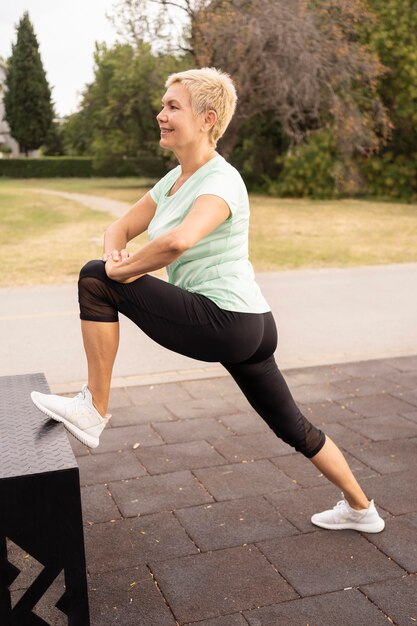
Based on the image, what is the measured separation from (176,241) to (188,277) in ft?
0.94

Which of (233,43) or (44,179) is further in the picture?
(44,179)

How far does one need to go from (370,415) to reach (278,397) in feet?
6.64

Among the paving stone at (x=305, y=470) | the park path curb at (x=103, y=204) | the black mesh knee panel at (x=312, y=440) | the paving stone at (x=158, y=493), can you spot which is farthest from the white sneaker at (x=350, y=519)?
the park path curb at (x=103, y=204)

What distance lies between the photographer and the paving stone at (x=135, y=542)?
3.08 metres

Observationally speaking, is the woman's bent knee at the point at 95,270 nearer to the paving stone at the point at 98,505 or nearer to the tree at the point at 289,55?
the paving stone at the point at 98,505

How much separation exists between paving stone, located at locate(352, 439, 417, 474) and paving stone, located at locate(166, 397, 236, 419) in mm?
1044

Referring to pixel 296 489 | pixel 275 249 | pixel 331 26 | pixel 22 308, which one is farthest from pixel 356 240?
pixel 296 489

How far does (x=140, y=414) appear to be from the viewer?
4.97 m

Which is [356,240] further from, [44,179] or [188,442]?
[44,179]

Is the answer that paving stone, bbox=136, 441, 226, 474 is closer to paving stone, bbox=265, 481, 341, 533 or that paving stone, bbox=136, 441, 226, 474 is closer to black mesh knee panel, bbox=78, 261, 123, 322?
paving stone, bbox=265, 481, 341, 533

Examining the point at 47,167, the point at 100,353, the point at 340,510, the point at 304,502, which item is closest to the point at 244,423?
the point at 304,502

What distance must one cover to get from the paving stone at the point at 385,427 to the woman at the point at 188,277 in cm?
183

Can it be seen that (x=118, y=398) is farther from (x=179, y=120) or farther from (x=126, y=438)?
(x=179, y=120)

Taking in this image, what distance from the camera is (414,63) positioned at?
2741 cm
